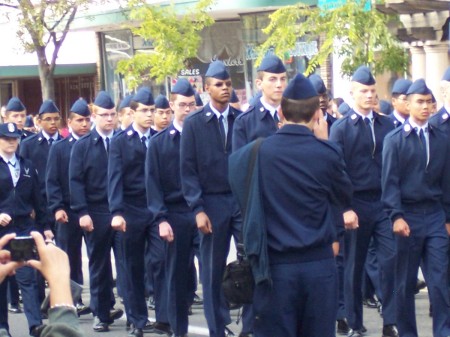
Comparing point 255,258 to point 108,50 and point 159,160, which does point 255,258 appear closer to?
point 159,160

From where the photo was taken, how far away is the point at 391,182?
9.81 m

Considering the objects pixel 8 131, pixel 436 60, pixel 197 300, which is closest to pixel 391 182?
pixel 8 131

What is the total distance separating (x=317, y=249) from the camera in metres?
7.15

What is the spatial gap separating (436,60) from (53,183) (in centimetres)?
928

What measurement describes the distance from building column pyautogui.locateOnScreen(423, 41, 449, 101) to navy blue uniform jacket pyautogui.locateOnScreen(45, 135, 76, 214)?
28.6 ft

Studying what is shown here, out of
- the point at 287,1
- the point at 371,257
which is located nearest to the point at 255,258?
the point at 371,257

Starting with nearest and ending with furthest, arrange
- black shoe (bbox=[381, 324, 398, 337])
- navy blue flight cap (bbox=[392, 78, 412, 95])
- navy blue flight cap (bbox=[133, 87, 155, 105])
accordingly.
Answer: black shoe (bbox=[381, 324, 398, 337]), navy blue flight cap (bbox=[133, 87, 155, 105]), navy blue flight cap (bbox=[392, 78, 412, 95])

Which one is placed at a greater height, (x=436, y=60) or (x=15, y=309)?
(x=436, y=60)

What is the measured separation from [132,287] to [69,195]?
5.48 ft

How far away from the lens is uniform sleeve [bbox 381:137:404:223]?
9758 millimetres

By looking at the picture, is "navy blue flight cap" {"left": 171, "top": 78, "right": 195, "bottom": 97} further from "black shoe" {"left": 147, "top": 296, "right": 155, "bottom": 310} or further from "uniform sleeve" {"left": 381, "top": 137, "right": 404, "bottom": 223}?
"black shoe" {"left": 147, "top": 296, "right": 155, "bottom": 310}

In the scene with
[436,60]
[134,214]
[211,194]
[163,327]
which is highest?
[436,60]

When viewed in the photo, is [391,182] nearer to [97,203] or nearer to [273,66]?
[273,66]

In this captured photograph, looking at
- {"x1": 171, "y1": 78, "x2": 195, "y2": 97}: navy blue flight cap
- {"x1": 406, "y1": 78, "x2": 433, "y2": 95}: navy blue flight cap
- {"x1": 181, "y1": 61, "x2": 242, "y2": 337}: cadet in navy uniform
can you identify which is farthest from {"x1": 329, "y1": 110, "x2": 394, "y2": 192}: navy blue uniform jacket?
{"x1": 171, "y1": 78, "x2": 195, "y2": 97}: navy blue flight cap
